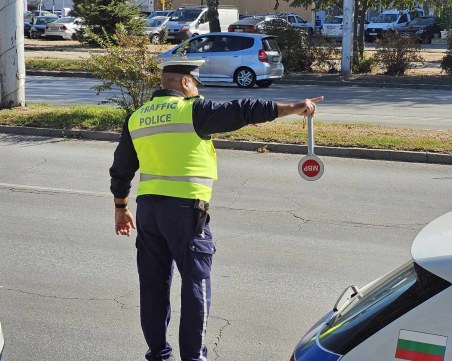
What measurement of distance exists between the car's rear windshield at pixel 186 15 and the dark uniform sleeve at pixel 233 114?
41590 millimetres

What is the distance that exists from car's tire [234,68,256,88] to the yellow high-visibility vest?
20.4m

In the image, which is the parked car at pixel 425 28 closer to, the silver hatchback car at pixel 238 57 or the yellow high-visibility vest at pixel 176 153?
the silver hatchback car at pixel 238 57

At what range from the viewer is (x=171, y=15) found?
46188 mm

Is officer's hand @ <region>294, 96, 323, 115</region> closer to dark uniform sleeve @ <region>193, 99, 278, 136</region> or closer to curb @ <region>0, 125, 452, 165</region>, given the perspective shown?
dark uniform sleeve @ <region>193, 99, 278, 136</region>

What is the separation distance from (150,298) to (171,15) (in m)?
42.6

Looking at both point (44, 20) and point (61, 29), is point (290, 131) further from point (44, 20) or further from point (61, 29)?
point (44, 20)

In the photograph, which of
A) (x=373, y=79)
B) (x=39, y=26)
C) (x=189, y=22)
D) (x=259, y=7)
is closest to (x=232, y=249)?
(x=373, y=79)

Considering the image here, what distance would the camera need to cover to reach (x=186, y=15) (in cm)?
4566

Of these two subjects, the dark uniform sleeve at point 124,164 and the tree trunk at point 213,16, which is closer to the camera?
the dark uniform sleeve at point 124,164

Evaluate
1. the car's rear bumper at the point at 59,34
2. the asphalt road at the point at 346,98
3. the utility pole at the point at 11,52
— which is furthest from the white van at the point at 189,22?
the utility pole at the point at 11,52

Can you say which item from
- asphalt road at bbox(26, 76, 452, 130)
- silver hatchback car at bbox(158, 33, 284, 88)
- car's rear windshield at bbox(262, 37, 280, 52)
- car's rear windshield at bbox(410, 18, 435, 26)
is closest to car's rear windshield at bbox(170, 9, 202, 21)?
car's rear windshield at bbox(410, 18, 435, 26)

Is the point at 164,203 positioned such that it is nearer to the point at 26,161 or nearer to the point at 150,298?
the point at 150,298

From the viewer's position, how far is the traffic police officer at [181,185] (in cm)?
448

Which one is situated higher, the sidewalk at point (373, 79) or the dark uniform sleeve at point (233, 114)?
the dark uniform sleeve at point (233, 114)
